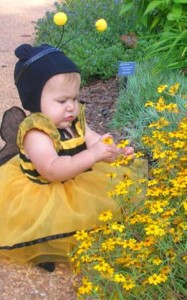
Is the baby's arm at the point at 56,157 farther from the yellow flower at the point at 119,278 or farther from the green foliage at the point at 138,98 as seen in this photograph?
the green foliage at the point at 138,98

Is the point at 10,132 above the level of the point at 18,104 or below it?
above

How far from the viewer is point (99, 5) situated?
722 centimetres

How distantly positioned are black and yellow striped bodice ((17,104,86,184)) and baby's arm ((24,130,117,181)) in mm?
31

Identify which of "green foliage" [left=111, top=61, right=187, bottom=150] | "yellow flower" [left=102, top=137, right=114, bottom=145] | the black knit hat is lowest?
"green foliage" [left=111, top=61, right=187, bottom=150]

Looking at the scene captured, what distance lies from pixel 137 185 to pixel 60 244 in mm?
468

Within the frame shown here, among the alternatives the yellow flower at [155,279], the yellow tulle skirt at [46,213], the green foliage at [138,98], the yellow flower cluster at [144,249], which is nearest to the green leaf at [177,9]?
the green foliage at [138,98]

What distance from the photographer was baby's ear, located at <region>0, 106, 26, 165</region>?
3.75 meters

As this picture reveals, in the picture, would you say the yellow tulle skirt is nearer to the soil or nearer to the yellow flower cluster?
the soil

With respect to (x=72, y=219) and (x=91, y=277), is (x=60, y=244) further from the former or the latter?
(x=91, y=277)

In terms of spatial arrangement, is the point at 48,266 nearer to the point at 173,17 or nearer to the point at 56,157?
the point at 56,157

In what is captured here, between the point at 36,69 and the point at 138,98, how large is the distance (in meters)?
1.60

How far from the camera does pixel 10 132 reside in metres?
3.79

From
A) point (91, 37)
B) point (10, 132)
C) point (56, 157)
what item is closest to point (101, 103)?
point (91, 37)

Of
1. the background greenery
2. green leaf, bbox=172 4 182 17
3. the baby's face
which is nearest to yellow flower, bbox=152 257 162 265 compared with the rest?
the baby's face
